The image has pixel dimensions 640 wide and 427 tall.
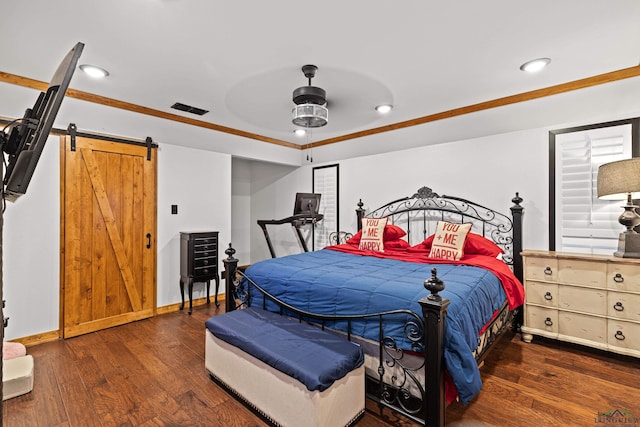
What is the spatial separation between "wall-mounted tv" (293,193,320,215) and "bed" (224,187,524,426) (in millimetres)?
1477

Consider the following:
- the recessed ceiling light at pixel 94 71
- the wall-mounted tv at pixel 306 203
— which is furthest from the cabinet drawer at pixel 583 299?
the recessed ceiling light at pixel 94 71

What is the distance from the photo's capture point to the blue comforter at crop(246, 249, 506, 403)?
179 centimetres

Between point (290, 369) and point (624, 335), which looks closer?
point (290, 369)

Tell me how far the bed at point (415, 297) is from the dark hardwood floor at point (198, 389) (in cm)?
30

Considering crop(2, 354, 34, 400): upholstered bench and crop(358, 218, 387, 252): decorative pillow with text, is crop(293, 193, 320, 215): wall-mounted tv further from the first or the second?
crop(2, 354, 34, 400): upholstered bench

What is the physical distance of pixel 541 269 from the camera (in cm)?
309

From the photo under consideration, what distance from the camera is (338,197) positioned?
5.34 meters

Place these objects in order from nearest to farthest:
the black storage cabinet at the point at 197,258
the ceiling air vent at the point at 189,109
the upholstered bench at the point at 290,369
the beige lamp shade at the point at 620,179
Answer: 1. the upholstered bench at the point at 290,369
2. the beige lamp shade at the point at 620,179
3. the ceiling air vent at the point at 189,109
4. the black storage cabinet at the point at 197,258

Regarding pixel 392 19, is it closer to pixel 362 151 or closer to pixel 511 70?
pixel 511 70

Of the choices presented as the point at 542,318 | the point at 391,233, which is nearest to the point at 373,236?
the point at 391,233

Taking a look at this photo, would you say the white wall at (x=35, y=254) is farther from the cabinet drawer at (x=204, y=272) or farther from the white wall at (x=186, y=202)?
the cabinet drawer at (x=204, y=272)

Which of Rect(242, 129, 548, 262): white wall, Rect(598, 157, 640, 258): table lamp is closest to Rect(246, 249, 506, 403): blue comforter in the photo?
Rect(598, 157, 640, 258): table lamp

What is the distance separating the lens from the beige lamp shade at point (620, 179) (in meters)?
2.59

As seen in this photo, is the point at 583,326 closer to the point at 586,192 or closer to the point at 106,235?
the point at 586,192
